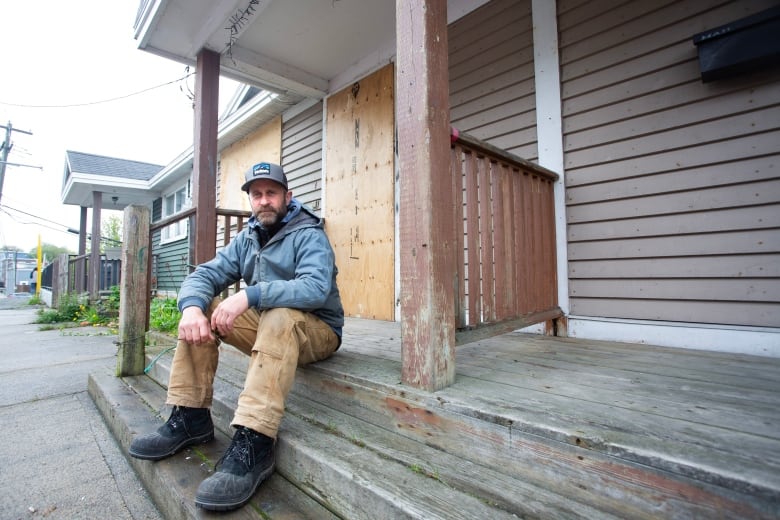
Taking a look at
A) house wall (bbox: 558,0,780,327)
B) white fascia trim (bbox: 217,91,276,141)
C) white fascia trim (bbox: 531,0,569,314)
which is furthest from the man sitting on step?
white fascia trim (bbox: 217,91,276,141)

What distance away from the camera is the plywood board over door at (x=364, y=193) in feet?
11.9

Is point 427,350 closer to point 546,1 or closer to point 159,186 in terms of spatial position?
point 546,1

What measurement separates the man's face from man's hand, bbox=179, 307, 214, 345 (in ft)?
1.65

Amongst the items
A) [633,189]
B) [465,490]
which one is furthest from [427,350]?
[633,189]

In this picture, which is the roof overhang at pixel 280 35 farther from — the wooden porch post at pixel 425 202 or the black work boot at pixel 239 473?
the black work boot at pixel 239 473

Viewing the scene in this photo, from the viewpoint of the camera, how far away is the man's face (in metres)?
1.65

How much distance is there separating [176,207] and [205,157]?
745 cm

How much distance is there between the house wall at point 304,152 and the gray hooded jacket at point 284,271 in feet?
8.82

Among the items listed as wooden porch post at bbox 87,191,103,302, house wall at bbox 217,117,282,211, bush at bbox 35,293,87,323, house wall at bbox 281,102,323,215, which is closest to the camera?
house wall at bbox 281,102,323,215

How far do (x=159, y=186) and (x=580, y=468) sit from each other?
429 inches

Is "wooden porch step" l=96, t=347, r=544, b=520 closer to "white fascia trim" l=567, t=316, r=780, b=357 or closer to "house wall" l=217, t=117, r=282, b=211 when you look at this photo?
"white fascia trim" l=567, t=316, r=780, b=357

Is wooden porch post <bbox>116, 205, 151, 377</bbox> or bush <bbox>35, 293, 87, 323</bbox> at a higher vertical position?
wooden porch post <bbox>116, 205, 151, 377</bbox>

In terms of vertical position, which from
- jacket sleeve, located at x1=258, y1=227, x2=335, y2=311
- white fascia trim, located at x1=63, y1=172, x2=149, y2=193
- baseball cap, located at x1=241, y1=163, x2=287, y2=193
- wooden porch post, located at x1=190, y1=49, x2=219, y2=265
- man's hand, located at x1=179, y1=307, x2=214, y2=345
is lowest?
man's hand, located at x1=179, y1=307, x2=214, y2=345

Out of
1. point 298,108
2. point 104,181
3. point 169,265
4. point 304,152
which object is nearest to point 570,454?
point 304,152
